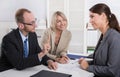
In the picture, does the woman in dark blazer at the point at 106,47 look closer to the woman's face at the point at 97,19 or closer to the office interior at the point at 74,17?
the woman's face at the point at 97,19

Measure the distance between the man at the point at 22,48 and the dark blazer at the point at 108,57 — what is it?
1.40 feet

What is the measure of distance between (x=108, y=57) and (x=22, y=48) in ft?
2.76

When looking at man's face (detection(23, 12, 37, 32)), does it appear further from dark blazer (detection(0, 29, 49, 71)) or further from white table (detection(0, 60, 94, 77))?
white table (detection(0, 60, 94, 77))

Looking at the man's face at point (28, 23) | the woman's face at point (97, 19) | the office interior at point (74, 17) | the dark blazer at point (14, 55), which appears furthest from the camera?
the office interior at point (74, 17)

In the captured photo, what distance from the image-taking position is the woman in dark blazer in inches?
68.4

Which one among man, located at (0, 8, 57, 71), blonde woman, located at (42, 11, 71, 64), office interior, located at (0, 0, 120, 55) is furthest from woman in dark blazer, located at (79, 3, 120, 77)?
office interior, located at (0, 0, 120, 55)

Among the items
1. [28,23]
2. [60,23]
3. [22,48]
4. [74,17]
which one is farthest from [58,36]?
[74,17]

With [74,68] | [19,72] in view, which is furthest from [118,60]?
[19,72]

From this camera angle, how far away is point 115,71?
5.71 feet

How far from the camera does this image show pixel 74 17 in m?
4.00

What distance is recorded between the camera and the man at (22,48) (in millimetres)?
1831

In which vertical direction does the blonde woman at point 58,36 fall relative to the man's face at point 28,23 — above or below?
below

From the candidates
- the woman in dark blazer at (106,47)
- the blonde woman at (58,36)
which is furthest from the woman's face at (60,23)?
the woman in dark blazer at (106,47)

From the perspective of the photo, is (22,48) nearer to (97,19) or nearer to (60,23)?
(97,19)
